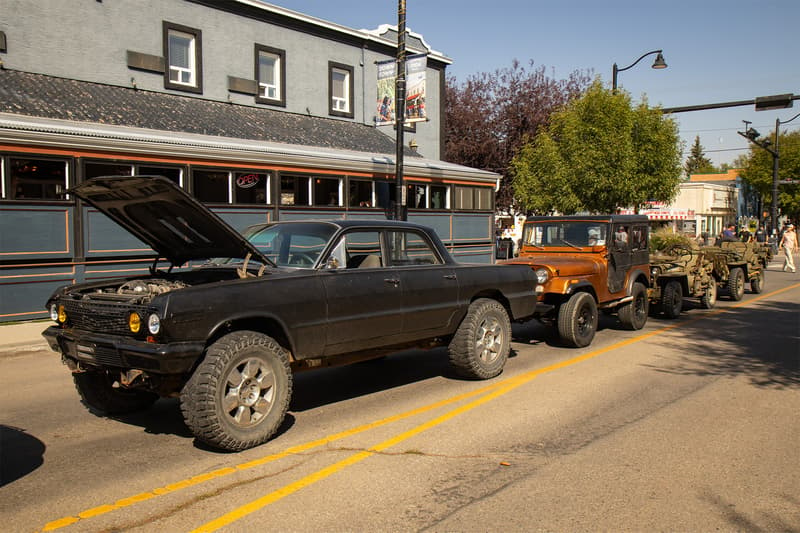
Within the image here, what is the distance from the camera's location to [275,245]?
19.8ft

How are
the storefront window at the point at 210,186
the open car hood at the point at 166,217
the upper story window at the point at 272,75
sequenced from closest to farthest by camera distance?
the open car hood at the point at 166,217, the storefront window at the point at 210,186, the upper story window at the point at 272,75

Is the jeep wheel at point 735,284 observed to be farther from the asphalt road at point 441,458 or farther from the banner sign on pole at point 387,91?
the banner sign on pole at point 387,91

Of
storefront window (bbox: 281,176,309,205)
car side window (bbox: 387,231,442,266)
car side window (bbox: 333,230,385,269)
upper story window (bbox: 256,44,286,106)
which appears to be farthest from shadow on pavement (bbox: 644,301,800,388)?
upper story window (bbox: 256,44,286,106)

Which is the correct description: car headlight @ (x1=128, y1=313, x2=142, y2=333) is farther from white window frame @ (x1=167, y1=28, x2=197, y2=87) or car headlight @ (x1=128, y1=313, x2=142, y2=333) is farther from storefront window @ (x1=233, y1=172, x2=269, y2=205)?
white window frame @ (x1=167, y1=28, x2=197, y2=87)

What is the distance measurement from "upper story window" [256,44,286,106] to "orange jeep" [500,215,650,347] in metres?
Result: 12.8

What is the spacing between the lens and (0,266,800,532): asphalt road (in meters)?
3.85

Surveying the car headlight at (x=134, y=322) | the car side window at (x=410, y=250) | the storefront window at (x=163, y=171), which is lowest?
the car headlight at (x=134, y=322)

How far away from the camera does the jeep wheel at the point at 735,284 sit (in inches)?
601

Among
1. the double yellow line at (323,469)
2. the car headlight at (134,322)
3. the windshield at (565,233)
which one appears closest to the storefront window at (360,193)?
the windshield at (565,233)

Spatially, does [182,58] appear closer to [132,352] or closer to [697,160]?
[132,352]

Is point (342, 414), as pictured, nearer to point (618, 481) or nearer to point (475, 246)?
point (618, 481)

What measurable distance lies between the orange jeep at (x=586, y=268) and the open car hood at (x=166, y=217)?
15.1 ft

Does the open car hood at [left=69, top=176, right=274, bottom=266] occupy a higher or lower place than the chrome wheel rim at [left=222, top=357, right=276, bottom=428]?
higher

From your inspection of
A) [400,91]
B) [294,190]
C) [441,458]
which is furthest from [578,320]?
[294,190]
